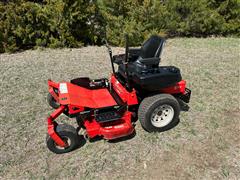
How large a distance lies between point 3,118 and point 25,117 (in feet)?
1.34

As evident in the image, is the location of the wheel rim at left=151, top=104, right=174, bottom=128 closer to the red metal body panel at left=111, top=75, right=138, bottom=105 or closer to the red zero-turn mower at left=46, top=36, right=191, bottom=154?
the red zero-turn mower at left=46, top=36, right=191, bottom=154

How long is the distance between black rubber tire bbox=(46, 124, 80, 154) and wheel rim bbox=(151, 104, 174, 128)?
133 cm

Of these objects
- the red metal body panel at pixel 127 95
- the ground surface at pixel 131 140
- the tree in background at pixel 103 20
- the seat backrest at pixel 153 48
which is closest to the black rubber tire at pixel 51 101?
the ground surface at pixel 131 140

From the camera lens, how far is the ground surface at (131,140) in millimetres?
3904

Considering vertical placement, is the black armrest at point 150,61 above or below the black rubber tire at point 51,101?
above

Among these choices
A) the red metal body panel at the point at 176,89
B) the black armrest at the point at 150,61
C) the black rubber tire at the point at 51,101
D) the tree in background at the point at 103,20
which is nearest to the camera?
the black armrest at the point at 150,61

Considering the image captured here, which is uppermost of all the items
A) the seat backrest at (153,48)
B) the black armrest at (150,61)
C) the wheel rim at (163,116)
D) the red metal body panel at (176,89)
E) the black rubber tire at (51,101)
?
the seat backrest at (153,48)

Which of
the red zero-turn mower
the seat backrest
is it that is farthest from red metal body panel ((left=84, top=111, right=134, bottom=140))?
the seat backrest

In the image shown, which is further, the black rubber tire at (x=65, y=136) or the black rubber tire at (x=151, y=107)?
the black rubber tire at (x=151, y=107)

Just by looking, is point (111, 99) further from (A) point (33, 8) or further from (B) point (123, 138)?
(A) point (33, 8)

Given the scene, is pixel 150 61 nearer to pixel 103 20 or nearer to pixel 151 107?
pixel 151 107

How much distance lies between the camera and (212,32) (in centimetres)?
1060

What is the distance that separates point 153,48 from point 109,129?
63.6 inches

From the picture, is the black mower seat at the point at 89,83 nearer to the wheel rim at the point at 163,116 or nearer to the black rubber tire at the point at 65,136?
the black rubber tire at the point at 65,136
